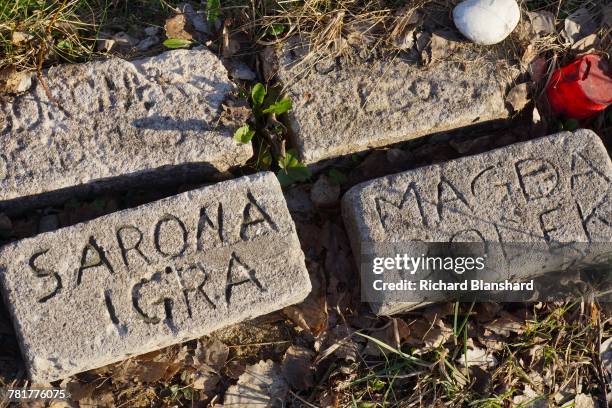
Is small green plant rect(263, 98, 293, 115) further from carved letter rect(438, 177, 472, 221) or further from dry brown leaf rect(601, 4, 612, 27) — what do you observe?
dry brown leaf rect(601, 4, 612, 27)

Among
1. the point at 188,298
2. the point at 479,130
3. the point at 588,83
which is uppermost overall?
the point at 588,83

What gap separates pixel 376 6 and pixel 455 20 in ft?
1.18

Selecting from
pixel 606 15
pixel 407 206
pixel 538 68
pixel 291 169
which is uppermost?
pixel 606 15

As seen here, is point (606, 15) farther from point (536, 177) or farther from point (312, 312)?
point (312, 312)

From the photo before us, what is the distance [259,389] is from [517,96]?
5.66ft

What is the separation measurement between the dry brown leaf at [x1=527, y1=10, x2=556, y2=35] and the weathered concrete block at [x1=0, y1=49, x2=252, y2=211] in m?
1.45

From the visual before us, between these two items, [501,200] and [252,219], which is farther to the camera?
[501,200]

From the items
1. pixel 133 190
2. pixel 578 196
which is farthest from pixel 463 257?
pixel 133 190

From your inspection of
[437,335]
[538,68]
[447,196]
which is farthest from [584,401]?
[538,68]

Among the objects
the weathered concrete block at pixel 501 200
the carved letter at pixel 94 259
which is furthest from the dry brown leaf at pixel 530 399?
the carved letter at pixel 94 259

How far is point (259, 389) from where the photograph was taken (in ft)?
10.0

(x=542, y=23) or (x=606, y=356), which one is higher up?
(x=542, y=23)

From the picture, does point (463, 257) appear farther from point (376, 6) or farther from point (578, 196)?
point (376, 6)

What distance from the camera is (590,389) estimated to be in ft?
10.4
